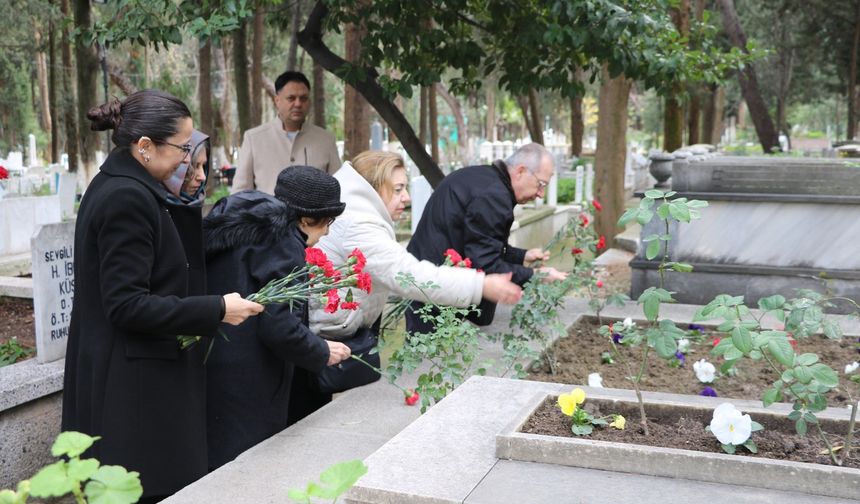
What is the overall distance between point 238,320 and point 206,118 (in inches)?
643

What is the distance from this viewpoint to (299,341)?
3.21 meters

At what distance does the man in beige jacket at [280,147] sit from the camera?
5.61 meters

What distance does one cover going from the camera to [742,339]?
2330 mm

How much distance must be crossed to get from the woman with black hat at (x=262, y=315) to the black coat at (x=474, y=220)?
1454 mm

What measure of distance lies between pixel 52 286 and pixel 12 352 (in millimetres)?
773

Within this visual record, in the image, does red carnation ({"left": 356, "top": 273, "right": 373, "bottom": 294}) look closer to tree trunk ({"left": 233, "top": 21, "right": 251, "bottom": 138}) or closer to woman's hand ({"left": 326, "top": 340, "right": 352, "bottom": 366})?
woman's hand ({"left": 326, "top": 340, "right": 352, "bottom": 366})

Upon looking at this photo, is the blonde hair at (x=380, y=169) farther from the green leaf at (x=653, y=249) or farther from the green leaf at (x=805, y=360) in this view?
the green leaf at (x=805, y=360)

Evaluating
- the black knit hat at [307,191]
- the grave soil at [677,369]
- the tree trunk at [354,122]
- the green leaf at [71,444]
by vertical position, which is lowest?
the grave soil at [677,369]

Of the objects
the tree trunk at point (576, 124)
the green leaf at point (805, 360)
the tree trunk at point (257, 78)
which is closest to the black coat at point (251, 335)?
the green leaf at point (805, 360)

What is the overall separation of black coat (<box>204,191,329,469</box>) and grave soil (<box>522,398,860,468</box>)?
0.94m

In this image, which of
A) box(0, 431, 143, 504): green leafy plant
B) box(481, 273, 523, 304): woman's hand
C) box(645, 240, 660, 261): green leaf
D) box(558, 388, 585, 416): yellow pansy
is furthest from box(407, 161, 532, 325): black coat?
box(0, 431, 143, 504): green leafy plant

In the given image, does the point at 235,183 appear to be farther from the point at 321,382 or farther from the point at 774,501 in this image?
the point at 774,501

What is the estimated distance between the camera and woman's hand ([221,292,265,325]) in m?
2.76

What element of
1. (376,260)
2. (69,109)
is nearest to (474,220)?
(376,260)
